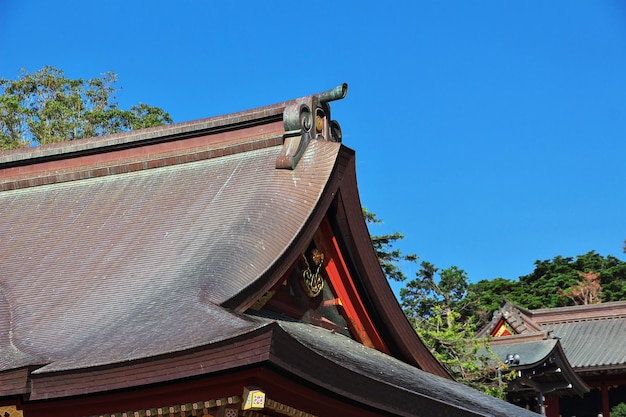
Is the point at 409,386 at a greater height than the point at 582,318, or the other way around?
the point at 582,318

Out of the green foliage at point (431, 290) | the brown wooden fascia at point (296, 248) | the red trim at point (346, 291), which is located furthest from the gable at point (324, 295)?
the green foliage at point (431, 290)

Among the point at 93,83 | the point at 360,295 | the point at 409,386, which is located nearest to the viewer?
the point at 409,386

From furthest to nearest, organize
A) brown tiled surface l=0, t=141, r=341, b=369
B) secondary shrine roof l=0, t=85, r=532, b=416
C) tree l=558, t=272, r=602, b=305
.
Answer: tree l=558, t=272, r=602, b=305 → brown tiled surface l=0, t=141, r=341, b=369 → secondary shrine roof l=0, t=85, r=532, b=416

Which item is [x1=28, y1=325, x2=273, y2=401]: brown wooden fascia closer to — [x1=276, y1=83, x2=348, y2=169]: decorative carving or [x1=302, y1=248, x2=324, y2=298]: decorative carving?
[x1=302, y1=248, x2=324, y2=298]: decorative carving

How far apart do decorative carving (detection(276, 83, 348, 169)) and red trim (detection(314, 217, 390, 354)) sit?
0.69 meters

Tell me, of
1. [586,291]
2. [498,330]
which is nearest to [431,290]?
[498,330]

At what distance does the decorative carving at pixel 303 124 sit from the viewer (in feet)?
30.2

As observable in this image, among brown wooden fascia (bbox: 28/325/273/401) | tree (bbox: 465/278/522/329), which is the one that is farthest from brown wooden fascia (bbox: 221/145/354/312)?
tree (bbox: 465/278/522/329)

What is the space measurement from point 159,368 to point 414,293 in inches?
951

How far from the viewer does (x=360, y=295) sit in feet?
31.3

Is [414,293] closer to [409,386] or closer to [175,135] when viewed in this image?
[175,135]

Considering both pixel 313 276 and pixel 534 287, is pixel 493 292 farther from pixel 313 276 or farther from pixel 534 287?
pixel 313 276

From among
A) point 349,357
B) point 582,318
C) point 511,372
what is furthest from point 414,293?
point 349,357

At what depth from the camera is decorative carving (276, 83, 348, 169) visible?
9211mm
